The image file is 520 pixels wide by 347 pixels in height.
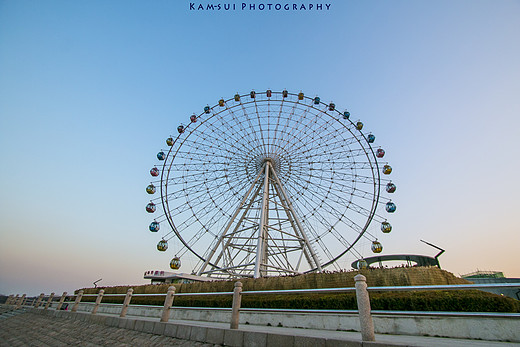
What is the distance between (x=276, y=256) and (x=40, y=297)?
19.0 metres

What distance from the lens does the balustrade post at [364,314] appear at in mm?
4012

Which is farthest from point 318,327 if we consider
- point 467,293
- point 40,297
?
point 40,297

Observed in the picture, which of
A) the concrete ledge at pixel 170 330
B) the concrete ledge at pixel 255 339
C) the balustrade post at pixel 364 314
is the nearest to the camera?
the balustrade post at pixel 364 314

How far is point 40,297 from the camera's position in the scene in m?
20.3

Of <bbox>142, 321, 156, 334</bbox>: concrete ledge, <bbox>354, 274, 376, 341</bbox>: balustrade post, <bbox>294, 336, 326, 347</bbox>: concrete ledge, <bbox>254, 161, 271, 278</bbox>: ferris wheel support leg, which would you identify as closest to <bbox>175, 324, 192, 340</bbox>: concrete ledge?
<bbox>142, 321, 156, 334</bbox>: concrete ledge

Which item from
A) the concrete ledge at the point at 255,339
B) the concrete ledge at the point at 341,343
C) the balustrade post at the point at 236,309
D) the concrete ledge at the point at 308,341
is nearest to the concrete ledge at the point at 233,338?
the concrete ledge at the point at 255,339

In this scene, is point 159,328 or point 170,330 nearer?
point 170,330

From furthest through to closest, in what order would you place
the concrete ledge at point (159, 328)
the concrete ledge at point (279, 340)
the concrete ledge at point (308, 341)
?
the concrete ledge at point (159, 328) → the concrete ledge at point (279, 340) → the concrete ledge at point (308, 341)

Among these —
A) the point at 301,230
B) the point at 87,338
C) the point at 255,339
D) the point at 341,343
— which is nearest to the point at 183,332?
the point at 255,339

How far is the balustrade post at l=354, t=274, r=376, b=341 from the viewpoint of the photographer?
158 inches

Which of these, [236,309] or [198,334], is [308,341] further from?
[198,334]

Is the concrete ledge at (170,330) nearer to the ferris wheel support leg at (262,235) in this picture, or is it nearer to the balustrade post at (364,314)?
the balustrade post at (364,314)

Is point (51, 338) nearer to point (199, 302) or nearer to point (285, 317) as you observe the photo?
point (199, 302)

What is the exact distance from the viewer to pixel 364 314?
165 inches
